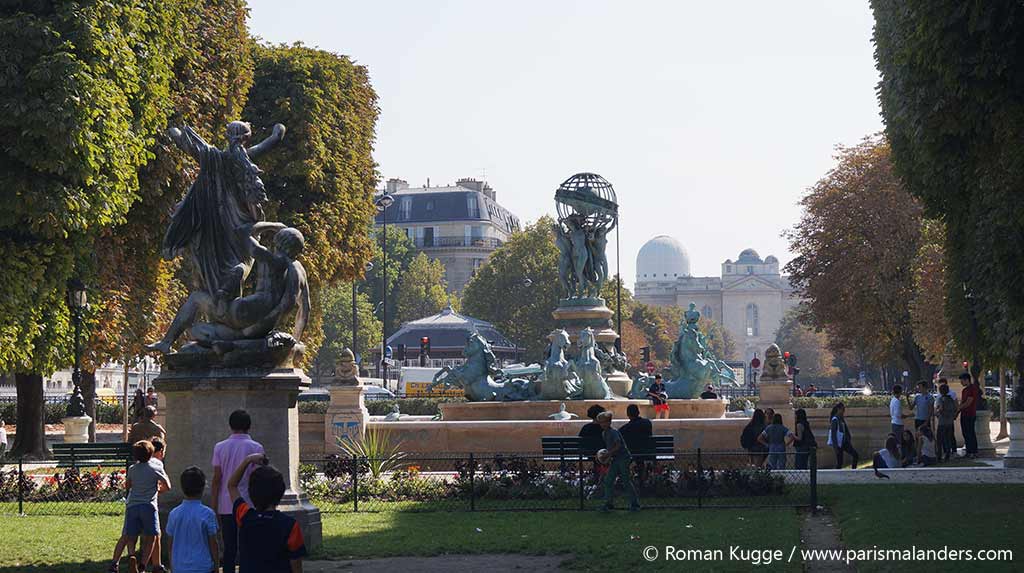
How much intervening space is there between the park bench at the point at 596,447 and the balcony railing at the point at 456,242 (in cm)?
11708

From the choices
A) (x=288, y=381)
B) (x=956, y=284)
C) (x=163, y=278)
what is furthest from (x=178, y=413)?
(x=163, y=278)

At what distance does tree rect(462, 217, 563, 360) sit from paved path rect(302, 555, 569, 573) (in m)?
70.7

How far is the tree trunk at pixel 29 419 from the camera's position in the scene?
32500 mm

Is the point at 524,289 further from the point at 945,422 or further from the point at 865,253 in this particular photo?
the point at 945,422

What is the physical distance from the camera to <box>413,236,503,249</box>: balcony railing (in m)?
140

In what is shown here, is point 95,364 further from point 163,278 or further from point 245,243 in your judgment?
point 245,243

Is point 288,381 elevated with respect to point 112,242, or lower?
lower

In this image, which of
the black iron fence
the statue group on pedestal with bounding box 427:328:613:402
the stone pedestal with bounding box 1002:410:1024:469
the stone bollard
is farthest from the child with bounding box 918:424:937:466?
the stone bollard

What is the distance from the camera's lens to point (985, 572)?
1254 cm

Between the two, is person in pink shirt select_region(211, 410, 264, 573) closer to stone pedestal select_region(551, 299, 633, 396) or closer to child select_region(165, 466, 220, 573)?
child select_region(165, 466, 220, 573)

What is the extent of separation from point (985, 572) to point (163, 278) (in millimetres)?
23857

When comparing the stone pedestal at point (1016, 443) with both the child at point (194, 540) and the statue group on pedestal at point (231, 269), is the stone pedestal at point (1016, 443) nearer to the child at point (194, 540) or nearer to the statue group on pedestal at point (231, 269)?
the statue group on pedestal at point (231, 269)

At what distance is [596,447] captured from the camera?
790 inches

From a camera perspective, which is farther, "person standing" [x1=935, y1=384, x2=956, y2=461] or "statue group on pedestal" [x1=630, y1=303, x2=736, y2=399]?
"statue group on pedestal" [x1=630, y1=303, x2=736, y2=399]
